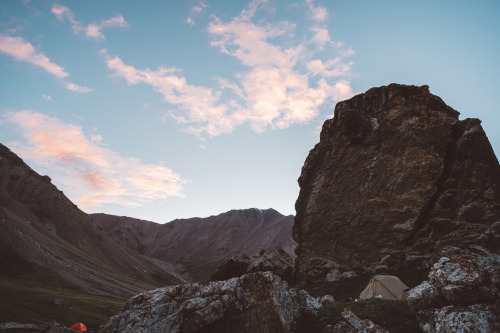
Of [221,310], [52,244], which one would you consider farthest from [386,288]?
[52,244]

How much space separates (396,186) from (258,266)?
79.7ft

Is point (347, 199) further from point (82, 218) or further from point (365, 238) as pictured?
point (82, 218)

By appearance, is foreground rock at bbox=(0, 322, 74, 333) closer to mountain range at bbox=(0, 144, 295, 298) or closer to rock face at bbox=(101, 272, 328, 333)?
rock face at bbox=(101, 272, 328, 333)

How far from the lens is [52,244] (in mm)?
99250

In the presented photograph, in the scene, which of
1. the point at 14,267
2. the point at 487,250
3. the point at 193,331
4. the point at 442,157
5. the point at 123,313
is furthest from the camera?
the point at 14,267

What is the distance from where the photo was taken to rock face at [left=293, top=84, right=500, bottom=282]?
3225 cm

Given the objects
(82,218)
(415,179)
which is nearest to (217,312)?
(415,179)

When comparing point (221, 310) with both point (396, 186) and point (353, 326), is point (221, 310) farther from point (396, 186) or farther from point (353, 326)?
point (396, 186)

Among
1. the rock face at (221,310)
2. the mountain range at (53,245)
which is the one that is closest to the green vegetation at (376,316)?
the rock face at (221,310)

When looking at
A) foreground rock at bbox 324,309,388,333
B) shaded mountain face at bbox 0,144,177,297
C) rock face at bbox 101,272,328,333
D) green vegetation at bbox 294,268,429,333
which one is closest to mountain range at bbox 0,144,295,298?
shaded mountain face at bbox 0,144,177,297

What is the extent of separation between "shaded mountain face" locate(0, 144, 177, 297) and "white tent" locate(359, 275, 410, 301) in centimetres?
7720

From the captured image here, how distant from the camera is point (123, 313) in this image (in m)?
16.2

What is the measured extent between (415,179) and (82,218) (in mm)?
157149

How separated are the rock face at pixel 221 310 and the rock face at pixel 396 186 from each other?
23.9m
